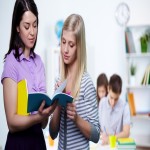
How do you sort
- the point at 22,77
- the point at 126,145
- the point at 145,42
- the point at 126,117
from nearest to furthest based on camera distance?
the point at 22,77 < the point at 126,145 < the point at 126,117 < the point at 145,42

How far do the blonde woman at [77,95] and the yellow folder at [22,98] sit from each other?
16 centimetres

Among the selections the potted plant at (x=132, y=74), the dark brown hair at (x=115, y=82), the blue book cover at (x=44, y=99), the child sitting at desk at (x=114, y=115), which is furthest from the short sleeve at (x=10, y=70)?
the potted plant at (x=132, y=74)

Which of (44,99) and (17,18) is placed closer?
(44,99)

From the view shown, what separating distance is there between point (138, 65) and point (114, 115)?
3.26 ft

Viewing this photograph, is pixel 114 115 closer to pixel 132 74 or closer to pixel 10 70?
pixel 132 74

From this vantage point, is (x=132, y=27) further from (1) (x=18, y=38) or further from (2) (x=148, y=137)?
(1) (x=18, y=38)

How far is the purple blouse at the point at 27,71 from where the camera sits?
1325mm

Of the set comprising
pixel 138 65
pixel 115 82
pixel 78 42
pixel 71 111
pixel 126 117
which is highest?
pixel 78 42

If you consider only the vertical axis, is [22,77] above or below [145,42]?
below

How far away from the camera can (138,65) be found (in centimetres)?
404

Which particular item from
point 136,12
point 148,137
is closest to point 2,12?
point 136,12

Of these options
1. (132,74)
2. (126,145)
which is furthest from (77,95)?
(132,74)

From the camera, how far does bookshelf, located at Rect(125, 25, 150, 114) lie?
3.89 meters

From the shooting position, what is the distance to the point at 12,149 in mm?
1354
